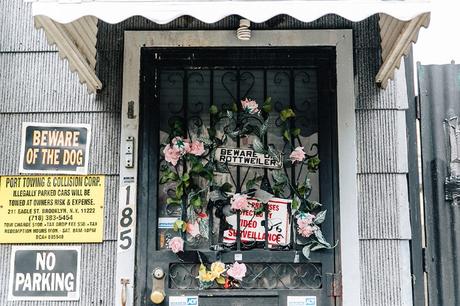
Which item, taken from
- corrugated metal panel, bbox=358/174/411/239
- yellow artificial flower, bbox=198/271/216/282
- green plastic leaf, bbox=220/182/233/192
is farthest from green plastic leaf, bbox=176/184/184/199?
corrugated metal panel, bbox=358/174/411/239

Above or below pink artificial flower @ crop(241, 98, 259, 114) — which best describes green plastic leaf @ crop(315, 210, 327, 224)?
below

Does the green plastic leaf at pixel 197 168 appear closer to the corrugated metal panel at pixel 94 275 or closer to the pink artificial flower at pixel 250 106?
the pink artificial flower at pixel 250 106

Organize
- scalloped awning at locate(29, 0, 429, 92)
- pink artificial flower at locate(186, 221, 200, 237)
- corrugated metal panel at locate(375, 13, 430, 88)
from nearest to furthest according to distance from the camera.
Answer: scalloped awning at locate(29, 0, 429, 92)
corrugated metal panel at locate(375, 13, 430, 88)
pink artificial flower at locate(186, 221, 200, 237)

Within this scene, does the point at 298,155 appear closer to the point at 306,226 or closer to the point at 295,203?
the point at 295,203

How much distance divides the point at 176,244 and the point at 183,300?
317mm

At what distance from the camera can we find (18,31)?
390 cm

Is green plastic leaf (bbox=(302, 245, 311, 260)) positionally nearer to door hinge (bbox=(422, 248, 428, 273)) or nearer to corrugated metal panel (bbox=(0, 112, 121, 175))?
door hinge (bbox=(422, 248, 428, 273))

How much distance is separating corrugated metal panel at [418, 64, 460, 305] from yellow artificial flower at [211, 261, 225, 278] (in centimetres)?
120

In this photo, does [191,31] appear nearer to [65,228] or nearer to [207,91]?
[207,91]

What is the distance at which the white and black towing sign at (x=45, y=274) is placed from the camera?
12.0 ft

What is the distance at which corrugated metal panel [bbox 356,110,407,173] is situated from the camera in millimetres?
3732

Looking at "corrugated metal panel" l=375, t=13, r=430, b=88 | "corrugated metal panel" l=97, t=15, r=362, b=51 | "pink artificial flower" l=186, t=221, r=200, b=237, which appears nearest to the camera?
"corrugated metal panel" l=375, t=13, r=430, b=88

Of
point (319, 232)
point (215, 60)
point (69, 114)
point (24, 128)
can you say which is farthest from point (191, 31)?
point (319, 232)

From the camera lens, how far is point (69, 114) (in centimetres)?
381
